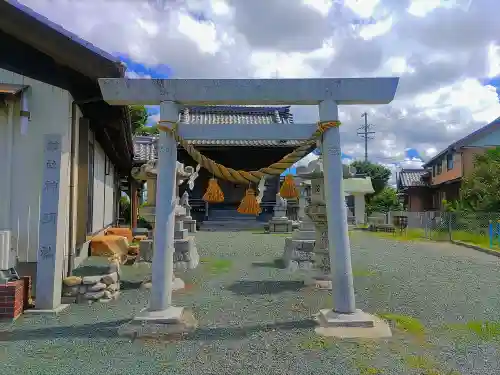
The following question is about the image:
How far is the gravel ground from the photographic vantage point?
139 inches

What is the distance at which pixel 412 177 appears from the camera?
36531mm

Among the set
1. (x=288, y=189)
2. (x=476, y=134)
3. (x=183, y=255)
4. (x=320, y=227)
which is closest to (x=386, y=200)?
(x=476, y=134)

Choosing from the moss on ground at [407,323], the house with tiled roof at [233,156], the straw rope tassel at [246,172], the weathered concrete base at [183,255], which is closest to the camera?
the moss on ground at [407,323]

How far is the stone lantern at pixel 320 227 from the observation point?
709 centimetres

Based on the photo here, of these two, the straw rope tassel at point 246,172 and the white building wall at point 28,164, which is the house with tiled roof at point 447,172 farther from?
the white building wall at point 28,164

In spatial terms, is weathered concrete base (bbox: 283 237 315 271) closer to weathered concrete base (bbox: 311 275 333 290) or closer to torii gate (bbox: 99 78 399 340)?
weathered concrete base (bbox: 311 275 333 290)

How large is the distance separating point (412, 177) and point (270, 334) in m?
35.5

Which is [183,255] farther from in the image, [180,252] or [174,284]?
[174,284]

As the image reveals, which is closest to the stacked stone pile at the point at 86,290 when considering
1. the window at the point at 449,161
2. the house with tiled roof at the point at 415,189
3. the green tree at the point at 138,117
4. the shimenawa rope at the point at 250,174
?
the shimenawa rope at the point at 250,174

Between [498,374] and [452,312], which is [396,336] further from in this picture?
[452,312]

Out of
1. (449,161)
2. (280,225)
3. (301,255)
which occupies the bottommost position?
(301,255)

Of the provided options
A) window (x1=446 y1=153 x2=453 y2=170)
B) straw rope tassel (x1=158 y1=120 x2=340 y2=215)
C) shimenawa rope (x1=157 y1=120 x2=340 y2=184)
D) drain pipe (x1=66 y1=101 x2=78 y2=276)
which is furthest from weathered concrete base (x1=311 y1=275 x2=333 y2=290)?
window (x1=446 y1=153 x2=453 y2=170)

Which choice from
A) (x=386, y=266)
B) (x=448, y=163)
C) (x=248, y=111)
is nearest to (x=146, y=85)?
(x=386, y=266)

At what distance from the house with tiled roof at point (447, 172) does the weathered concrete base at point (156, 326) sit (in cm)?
2015
